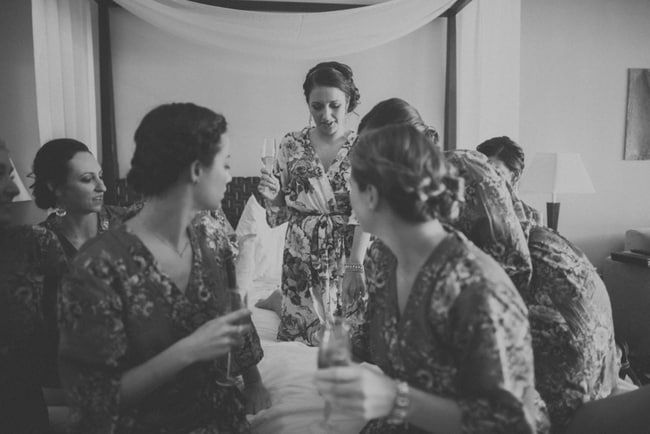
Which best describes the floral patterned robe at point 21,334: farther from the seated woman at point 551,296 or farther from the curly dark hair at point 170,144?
the seated woman at point 551,296

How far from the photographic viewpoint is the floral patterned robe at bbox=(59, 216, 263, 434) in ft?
3.56

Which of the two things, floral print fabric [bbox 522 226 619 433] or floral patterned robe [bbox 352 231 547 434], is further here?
floral print fabric [bbox 522 226 619 433]

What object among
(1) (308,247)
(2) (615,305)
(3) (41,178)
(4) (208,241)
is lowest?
(2) (615,305)

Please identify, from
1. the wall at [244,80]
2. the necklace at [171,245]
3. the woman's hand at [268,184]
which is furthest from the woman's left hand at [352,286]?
the wall at [244,80]

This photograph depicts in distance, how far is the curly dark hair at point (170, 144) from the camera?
46.6 inches

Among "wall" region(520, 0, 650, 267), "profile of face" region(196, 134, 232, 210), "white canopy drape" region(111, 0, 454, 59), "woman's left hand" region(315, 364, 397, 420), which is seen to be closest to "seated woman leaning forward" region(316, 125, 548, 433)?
"woman's left hand" region(315, 364, 397, 420)

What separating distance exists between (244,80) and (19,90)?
5.40 feet

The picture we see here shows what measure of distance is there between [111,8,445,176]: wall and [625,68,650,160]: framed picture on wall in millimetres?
1750

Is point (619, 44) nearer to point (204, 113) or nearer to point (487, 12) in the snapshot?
point (487, 12)

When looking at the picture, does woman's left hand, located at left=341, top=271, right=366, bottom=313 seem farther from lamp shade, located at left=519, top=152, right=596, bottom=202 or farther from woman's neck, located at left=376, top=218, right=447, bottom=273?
lamp shade, located at left=519, top=152, right=596, bottom=202

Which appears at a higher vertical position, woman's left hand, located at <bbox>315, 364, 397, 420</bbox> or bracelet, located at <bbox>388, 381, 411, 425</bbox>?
woman's left hand, located at <bbox>315, 364, 397, 420</bbox>

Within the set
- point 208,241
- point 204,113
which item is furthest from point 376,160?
point 208,241

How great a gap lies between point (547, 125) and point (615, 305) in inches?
65.0

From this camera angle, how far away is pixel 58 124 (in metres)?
2.83
